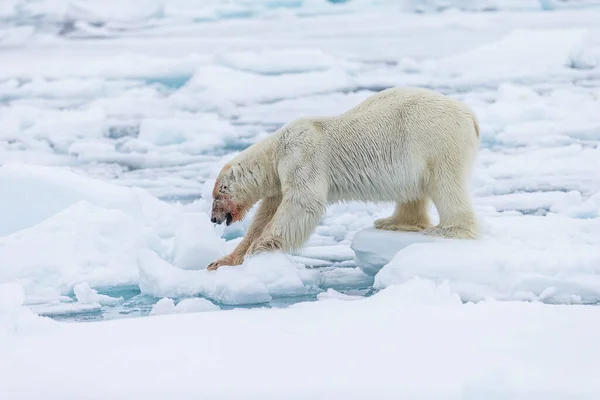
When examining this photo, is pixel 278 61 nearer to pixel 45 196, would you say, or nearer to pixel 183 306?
pixel 45 196

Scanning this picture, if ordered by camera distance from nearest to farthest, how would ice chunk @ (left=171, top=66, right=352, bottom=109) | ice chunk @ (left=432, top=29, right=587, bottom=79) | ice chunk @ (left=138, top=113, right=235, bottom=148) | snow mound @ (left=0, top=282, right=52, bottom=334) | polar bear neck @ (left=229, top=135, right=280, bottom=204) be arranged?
Answer: snow mound @ (left=0, top=282, right=52, bottom=334), polar bear neck @ (left=229, top=135, right=280, bottom=204), ice chunk @ (left=138, top=113, right=235, bottom=148), ice chunk @ (left=171, top=66, right=352, bottom=109), ice chunk @ (left=432, top=29, right=587, bottom=79)

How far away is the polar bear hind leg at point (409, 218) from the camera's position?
4.68 metres

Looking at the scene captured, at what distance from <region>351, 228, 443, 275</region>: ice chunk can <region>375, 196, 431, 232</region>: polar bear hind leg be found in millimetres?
162

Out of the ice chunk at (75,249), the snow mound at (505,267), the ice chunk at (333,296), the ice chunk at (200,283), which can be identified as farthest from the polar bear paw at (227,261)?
the snow mound at (505,267)

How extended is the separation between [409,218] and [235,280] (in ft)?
3.42

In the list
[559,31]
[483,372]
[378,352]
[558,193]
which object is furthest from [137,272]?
[559,31]

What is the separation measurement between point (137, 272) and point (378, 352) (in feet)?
6.88

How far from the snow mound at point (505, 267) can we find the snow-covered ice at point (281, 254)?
0.03 feet

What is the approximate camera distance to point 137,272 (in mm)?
4613

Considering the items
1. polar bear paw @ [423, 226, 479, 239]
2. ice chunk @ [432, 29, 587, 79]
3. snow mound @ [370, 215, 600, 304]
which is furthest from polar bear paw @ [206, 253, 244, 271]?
ice chunk @ [432, 29, 587, 79]

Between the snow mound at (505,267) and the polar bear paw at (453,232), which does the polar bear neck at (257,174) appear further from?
the polar bear paw at (453,232)

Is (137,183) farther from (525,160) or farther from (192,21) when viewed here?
(192,21)

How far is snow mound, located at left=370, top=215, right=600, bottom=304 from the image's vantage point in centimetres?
379

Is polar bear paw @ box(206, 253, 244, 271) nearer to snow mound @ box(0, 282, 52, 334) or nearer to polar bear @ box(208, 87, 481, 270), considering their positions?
polar bear @ box(208, 87, 481, 270)
